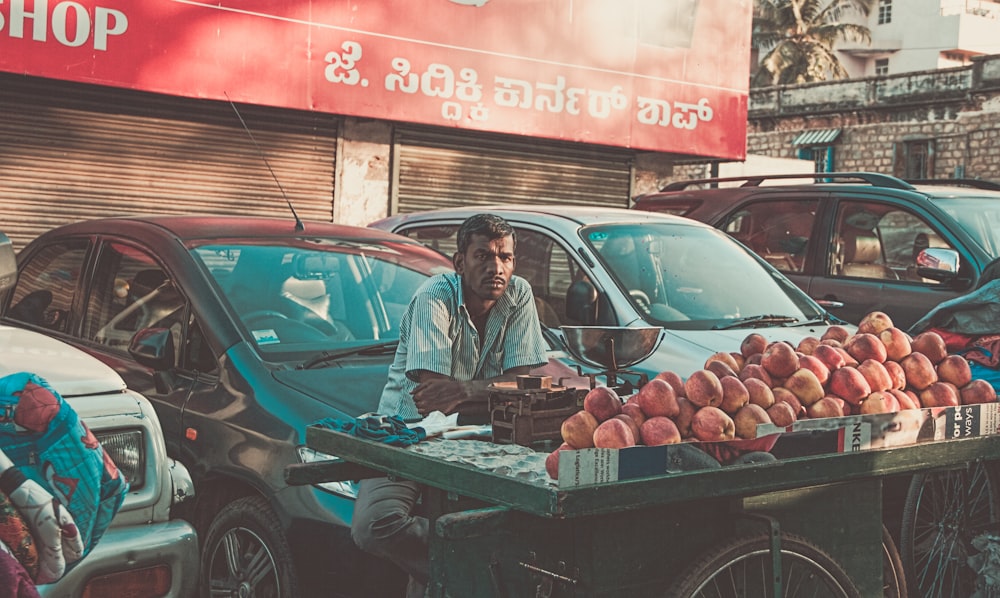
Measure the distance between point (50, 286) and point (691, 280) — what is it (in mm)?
3400

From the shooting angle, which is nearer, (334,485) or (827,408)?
(827,408)

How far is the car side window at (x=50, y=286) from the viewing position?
5.84 m

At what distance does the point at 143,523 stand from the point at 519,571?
1.49 m

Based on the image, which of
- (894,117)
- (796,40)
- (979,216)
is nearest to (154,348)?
(979,216)

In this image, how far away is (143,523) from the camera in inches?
165

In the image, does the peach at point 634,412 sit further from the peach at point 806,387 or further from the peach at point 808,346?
the peach at point 808,346

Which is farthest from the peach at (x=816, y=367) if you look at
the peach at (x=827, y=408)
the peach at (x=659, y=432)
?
the peach at (x=659, y=432)

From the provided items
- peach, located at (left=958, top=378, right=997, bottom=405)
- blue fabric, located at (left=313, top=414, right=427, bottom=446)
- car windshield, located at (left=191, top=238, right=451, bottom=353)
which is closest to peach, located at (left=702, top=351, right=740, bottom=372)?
peach, located at (left=958, top=378, right=997, bottom=405)

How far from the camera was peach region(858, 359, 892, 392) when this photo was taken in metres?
3.89

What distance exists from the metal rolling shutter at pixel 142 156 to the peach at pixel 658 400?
936 centimetres

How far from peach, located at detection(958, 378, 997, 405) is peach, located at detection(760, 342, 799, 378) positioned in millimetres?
670

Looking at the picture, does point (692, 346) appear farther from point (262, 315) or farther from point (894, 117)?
point (894, 117)

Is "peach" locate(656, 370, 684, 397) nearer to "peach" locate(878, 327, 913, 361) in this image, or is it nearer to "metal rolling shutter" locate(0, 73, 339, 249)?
"peach" locate(878, 327, 913, 361)

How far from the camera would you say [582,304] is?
6.25 metres
